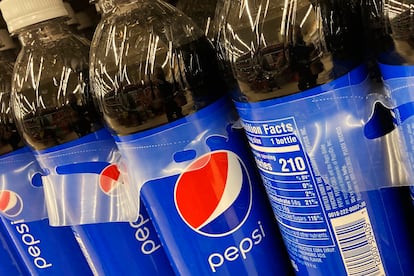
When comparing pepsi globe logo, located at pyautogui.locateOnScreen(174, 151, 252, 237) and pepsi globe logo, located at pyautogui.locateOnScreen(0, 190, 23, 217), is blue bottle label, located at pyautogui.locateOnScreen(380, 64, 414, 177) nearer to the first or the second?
pepsi globe logo, located at pyautogui.locateOnScreen(174, 151, 252, 237)

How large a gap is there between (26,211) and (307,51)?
1.67ft

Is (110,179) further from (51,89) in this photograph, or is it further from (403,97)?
(403,97)

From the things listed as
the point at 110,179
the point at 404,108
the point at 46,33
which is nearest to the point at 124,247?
the point at 110,179

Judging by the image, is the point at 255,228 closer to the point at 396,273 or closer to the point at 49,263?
the point at 396,273

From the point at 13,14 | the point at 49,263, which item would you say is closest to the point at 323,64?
the point at 13,14

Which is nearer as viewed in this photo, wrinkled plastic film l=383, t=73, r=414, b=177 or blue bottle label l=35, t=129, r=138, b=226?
wrinkled plastic film l=383, t=73, r=414, b=177

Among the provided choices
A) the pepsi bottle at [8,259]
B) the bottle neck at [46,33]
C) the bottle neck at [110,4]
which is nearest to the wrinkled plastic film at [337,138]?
the bottle neck at [110,4]

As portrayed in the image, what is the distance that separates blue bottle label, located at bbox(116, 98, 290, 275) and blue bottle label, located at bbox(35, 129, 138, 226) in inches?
2.6

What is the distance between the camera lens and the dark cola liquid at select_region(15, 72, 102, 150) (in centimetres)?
69

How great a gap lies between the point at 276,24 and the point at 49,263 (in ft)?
1.77

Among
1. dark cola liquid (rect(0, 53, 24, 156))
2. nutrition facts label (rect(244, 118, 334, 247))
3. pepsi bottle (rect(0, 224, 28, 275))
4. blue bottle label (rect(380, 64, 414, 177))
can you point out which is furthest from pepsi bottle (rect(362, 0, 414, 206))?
pepsi bottle (rect(0, 224, 28, 275))

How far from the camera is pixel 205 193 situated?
64 cm

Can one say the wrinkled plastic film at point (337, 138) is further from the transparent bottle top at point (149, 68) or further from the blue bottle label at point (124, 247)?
the blue bottle label at point (124, 247)

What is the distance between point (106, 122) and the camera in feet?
2.14
